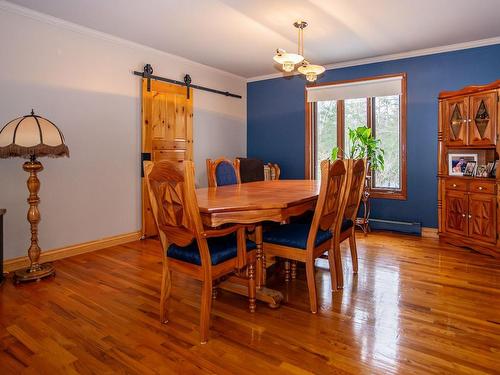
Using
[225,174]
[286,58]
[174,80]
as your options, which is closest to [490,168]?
[286,58]

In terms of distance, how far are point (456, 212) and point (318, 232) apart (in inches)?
93.3

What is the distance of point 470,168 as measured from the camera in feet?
12.9

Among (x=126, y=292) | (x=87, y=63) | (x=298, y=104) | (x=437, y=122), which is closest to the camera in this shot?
(x=126, y=292)

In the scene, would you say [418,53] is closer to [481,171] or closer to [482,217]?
[481,171]

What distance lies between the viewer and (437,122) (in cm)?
442

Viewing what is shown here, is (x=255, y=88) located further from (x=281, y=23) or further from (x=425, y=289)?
(x=425, y=289)

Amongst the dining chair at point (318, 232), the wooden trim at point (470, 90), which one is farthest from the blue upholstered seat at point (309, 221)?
the wooden trim at point (470, 90)

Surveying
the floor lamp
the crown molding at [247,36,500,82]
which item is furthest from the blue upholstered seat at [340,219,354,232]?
the crown molding at [247,36,500,82]

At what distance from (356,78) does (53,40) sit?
147 inches

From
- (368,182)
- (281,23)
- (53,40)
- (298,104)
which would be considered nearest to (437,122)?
(368,182)

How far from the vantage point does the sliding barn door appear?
433cm

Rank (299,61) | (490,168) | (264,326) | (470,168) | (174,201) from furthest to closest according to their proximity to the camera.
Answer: (470,168), (490,168), (299,61), (264,326), (174,201)

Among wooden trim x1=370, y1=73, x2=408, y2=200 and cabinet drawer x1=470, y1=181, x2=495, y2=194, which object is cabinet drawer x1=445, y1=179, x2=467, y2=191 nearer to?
cabinet drawer x1=470, y1=181, x2=495, y2=194

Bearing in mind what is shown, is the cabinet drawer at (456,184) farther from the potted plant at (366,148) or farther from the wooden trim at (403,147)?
the potted plant at (366,148)
